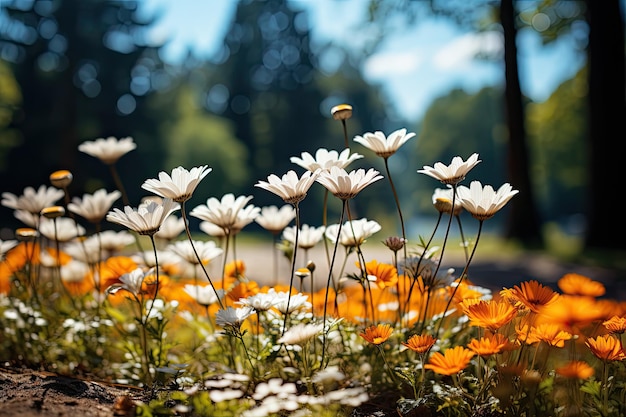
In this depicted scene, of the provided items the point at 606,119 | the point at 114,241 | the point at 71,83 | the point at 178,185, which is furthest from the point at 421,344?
the point at 71,83

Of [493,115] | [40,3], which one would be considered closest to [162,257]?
[40,3]

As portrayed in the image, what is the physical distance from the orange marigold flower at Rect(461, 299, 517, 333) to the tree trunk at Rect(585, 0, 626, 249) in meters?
8.92

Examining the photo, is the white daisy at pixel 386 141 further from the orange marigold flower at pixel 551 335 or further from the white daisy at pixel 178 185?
the orange marigold flower at pixel 551 335

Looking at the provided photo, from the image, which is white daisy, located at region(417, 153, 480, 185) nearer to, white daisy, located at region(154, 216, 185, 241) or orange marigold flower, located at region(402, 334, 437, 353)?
orange marigold flower, located at region(402, 334, 437, 353)

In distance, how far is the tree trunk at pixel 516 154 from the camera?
10.3 metres

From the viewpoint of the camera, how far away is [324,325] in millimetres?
1754

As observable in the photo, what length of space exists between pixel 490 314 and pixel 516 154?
1021cm

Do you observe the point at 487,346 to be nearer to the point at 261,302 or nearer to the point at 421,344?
the point at 421,344

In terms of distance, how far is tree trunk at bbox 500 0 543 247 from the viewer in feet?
33.9

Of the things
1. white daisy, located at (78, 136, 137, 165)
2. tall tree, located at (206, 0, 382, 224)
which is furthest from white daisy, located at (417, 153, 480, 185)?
tall tree, located at (206, 0, 382, 224)

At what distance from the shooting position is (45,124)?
19969 millimetres

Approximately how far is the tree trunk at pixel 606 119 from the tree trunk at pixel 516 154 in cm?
131

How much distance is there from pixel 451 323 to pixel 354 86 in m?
35.7

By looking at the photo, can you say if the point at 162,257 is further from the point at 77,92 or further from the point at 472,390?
the point at 77,92
